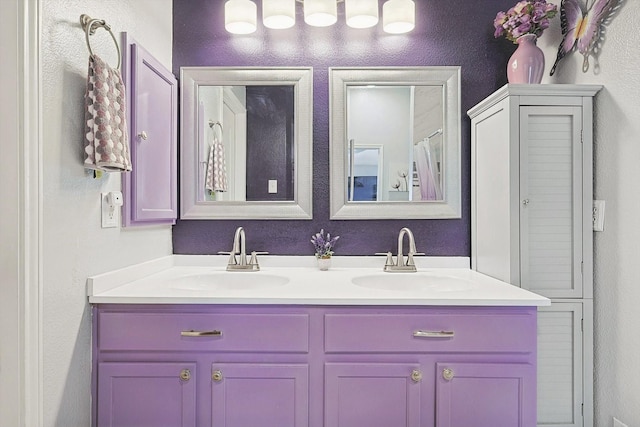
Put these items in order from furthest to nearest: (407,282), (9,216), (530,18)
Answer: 1. (407,282)
2. (530,18)
3. (9,216)

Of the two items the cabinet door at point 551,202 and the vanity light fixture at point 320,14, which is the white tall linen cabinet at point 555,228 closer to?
the cabinet door at point 551,202

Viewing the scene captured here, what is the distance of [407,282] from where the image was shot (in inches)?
75.0

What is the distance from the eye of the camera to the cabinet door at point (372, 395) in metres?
1.40

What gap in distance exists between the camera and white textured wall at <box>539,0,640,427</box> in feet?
4.87

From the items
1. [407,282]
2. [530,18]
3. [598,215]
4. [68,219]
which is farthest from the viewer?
[407,282]

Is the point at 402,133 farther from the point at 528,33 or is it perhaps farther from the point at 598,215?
the point at 598,215

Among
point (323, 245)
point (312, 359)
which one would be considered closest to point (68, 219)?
point (312, 359)

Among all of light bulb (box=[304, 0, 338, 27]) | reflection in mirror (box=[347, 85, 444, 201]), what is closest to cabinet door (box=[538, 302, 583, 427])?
reflection in mirror (box=[347, 85, 444, 201])

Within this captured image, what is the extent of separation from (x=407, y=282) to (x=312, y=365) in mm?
684

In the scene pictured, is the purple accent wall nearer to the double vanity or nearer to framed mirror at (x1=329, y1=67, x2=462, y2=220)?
framed mirror at (x1=329, y1=67, x2=462, y2=220)

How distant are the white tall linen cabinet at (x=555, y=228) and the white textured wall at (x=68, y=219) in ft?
5.18

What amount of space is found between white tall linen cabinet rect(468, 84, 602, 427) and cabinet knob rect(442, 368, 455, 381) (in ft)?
1.64

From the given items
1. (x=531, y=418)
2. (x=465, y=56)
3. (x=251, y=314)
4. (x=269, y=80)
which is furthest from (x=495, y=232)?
(x=269, y=80)

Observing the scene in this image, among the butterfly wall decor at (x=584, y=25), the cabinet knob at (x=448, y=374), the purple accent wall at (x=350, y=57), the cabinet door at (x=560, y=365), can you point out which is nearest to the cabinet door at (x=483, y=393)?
the cabinet knob at (x=448, y=374)
